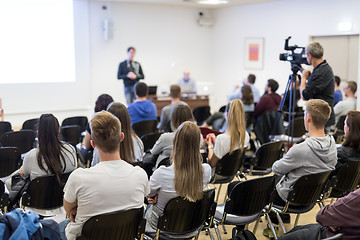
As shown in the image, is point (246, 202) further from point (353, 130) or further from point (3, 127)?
point (3, 127)

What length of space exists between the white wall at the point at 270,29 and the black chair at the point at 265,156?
213 inches

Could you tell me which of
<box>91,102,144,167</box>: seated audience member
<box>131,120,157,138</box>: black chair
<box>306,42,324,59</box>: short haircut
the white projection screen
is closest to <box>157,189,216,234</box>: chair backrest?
<box>91,102,144,167</box>: seated audience member

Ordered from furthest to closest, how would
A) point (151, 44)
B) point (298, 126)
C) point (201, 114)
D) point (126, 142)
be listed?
point (151, 44)
point (201, 114)
point (298, 126)
point (126, 142)

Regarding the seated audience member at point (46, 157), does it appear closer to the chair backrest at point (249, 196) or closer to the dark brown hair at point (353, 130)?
the chair backrest at point (249, 196)

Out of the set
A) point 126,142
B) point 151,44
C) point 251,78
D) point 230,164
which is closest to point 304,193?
point 230,164

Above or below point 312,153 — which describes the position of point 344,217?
below

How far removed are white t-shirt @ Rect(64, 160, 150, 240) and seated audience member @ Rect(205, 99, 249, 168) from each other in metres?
1.73

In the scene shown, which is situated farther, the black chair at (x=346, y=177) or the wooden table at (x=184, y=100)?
the wooden table at (x=184, y=100)

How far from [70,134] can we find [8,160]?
150cm

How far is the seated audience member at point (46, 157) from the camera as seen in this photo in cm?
336

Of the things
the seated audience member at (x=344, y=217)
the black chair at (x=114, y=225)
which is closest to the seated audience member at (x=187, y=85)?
the black chair at (x=114, y=225)

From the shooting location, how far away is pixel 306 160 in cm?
350

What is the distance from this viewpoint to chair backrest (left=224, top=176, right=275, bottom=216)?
123 inches

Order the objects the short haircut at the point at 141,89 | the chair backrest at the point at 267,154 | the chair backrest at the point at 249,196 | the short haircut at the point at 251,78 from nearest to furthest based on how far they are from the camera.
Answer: the chair backrest at the point at 249,196, the chair backrest at the point at 267,154, the short haircut at the point at 141,89, the short haircut at the point at 251,78
